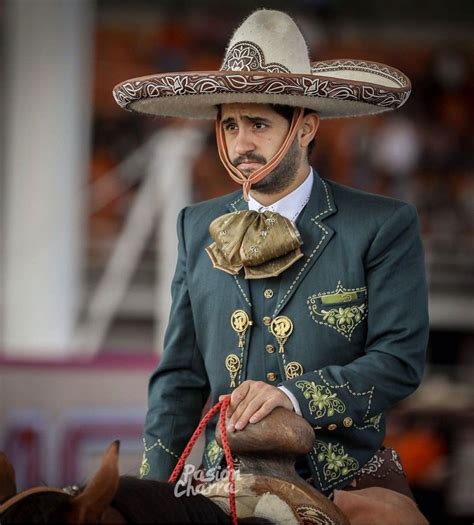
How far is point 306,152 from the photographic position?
136 inches

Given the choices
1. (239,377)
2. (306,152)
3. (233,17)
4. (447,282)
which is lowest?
(447,282)

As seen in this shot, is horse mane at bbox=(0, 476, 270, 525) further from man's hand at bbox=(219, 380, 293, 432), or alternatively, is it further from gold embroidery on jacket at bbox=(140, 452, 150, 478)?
gold embroidery on jacket at bbox=(140, 452, 150, 478)

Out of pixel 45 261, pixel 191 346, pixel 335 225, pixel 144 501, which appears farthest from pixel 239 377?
pixel 45 261

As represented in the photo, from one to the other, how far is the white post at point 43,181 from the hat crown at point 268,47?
18.3 ft

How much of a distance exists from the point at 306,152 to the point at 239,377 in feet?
1.96

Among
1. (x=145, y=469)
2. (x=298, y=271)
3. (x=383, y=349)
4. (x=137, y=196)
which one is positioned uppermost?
(x=298, y=271)

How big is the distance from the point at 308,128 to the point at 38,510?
4.15 ft

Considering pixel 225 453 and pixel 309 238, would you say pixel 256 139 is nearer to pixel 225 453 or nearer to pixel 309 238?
pixel 309 238

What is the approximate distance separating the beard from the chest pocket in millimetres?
292

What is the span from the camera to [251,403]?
305cm

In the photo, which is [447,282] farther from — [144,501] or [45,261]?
[144,501]

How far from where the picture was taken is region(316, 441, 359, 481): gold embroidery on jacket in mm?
3314

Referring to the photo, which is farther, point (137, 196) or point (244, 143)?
point (137, 196)

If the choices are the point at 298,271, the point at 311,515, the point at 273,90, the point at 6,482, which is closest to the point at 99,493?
the point at 6,482
